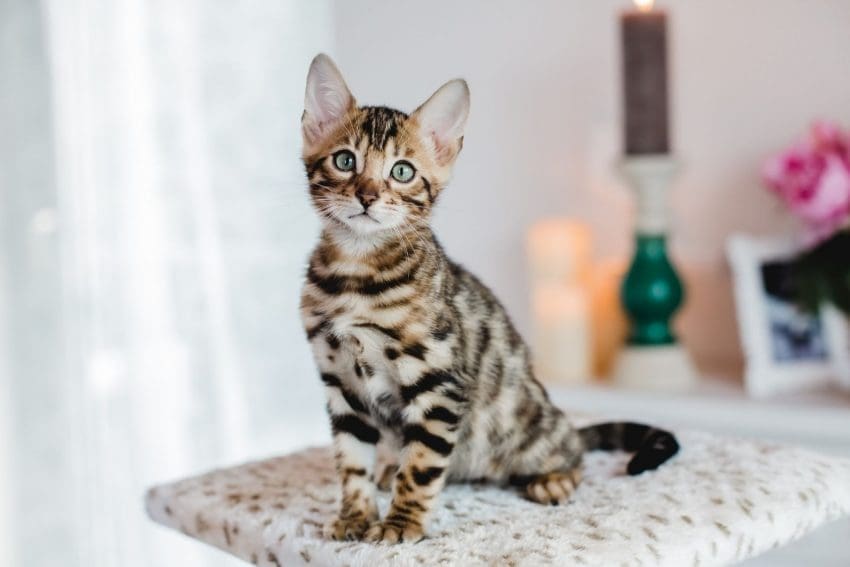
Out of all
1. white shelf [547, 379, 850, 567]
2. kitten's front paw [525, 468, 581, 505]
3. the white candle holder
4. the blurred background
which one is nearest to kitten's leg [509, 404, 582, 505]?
kitten's front paw [525, 468, 581, 505]

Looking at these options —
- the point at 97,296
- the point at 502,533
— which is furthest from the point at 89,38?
the point at 502,533

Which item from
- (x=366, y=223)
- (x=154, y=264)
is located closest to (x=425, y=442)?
(x=366, y=223)

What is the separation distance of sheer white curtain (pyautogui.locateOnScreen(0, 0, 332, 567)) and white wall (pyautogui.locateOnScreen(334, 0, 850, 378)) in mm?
203

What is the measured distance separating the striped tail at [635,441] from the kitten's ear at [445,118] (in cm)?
38

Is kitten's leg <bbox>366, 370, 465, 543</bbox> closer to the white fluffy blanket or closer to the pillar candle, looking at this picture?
the white fluffy blanket

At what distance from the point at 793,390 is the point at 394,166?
100cm

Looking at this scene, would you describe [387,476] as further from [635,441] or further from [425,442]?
[635,441]

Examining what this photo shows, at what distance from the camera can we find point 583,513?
0.85 metres

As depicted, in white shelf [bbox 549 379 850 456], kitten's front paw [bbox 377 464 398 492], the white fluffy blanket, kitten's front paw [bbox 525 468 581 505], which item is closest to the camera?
the white fluffy blanket

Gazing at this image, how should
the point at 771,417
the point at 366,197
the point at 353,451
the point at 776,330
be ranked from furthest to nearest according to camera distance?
the point at 776,330
the point at 771,417
the point at 353,451
the point at 366,197

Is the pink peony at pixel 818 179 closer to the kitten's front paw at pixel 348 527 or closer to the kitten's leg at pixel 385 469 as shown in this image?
the kitten's leg at pixel 385 469

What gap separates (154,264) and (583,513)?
1094 millimetres

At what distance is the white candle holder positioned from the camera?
1.59 meters

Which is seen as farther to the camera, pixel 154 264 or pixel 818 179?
pixel 154 264
